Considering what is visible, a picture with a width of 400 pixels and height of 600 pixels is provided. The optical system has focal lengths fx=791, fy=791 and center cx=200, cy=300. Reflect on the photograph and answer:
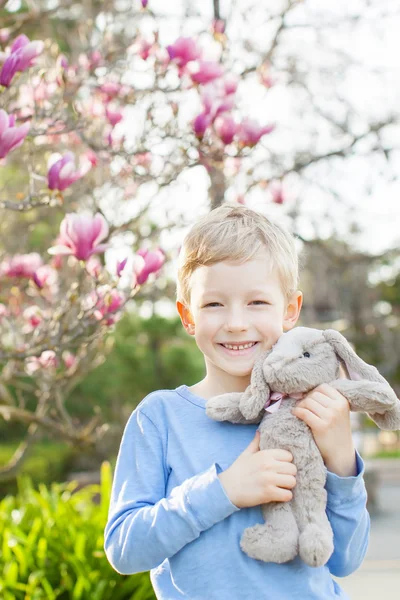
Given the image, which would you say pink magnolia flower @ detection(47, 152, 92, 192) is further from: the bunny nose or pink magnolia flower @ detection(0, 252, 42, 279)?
the bunny nose

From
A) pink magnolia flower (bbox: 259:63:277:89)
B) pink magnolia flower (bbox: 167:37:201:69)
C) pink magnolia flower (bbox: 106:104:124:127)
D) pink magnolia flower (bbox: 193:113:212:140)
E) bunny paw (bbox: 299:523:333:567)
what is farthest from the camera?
pink magnolia flower (bbox: 259:63:277:89)

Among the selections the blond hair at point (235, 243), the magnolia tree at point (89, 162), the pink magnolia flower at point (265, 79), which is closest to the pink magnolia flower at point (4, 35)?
the magnolia tree at point (89, 162)

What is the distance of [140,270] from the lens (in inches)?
102

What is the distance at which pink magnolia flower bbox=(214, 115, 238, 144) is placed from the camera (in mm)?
2877

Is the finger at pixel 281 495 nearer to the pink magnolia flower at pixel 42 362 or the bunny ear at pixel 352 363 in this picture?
the bunny ear at pixel 352 363

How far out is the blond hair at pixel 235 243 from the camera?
1.58 m

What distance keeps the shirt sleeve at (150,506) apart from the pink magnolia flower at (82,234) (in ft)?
2.91

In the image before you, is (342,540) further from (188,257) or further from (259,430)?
(188,257)

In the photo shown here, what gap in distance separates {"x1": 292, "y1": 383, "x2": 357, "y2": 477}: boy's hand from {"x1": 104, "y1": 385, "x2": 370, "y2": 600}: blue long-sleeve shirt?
0.03 metres

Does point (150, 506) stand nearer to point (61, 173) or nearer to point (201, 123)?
point (61, 173)

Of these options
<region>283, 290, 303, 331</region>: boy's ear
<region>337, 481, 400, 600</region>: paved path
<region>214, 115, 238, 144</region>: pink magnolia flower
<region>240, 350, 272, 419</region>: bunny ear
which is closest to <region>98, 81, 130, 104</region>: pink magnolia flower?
<region>214, 115, 238, 144</region>: pink magnolia flower

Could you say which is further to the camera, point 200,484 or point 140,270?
point 140,270

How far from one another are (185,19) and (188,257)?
4096 millimetres

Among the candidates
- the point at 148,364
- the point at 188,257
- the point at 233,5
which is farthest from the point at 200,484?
the point at 148,364
